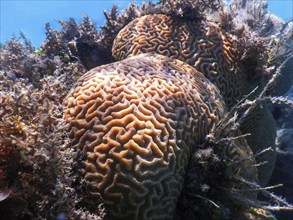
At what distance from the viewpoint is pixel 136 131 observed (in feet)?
10.3

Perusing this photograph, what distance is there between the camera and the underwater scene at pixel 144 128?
255 cm

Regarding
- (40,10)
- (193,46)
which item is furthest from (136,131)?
(40,10)

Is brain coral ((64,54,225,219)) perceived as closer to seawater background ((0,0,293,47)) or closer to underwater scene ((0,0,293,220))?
underwater scene ((0,0,293,220))

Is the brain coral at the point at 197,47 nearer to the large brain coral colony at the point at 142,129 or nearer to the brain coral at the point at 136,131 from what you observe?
the large brain coral colony at the point at 142,129

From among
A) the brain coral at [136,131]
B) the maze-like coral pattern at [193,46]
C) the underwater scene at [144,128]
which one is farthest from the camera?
the maze-like coral pattern at [193,46]

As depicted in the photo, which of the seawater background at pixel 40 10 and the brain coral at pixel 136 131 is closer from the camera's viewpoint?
the brain coral at pixel 136 131

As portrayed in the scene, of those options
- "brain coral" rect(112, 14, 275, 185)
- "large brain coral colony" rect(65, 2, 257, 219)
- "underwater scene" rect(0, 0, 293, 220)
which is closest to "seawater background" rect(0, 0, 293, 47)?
"brain coral" rect(112, 14, 275, 185)

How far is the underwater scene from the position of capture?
2553 millimetres

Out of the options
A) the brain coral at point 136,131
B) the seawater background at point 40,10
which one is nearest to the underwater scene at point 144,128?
the brain coral at point 136,131

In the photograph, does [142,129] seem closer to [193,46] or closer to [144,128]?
[144,128]

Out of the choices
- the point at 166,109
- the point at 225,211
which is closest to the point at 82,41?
the point at 166,109

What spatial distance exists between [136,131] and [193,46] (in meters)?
2.57

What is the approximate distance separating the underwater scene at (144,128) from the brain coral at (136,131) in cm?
1

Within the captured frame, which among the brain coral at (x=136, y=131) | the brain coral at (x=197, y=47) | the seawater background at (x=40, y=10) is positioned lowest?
the brain coral at (x=136, y=131)
